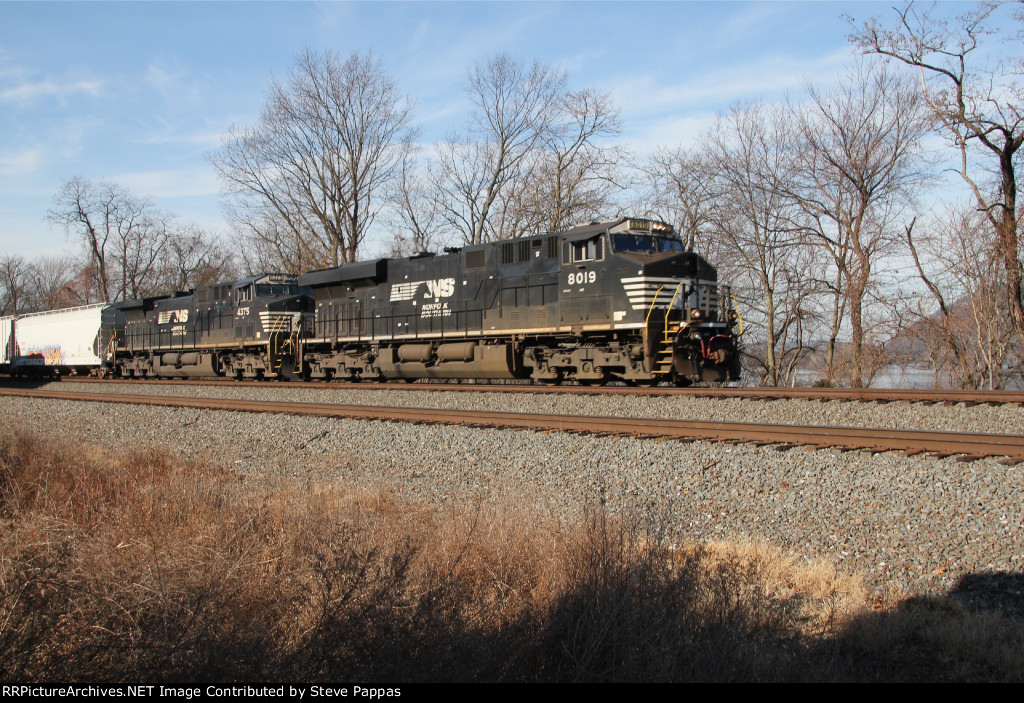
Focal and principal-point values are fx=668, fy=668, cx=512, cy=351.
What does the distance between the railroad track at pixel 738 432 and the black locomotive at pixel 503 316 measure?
4.48m

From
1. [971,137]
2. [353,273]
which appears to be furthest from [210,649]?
[971,137]

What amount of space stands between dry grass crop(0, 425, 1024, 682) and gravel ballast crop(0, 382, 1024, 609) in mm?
467

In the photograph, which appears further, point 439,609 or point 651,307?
point 651,307

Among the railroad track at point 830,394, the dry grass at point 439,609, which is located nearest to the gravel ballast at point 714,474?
the railroad track at point 830,394

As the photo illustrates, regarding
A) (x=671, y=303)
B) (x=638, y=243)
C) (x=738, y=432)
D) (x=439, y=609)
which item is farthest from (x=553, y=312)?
(x=439, y=609)

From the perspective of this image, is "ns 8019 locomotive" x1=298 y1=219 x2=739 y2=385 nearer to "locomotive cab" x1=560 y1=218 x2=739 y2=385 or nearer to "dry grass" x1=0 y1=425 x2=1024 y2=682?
"locomotive cab" x1=560 y1=218 x2=739 y2=385

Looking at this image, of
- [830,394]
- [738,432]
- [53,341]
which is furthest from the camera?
[53,341]

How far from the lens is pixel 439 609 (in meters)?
4.12

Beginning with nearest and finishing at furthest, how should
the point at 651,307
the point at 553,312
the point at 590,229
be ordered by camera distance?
1. the point at 651,307
2. the point at 590,229
3. the point at 553,312

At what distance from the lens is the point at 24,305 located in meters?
75.9

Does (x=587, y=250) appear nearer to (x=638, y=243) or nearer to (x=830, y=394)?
(x=638, y=243)

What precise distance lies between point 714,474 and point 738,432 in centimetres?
175

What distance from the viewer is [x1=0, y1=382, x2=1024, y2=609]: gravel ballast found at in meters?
5.30
